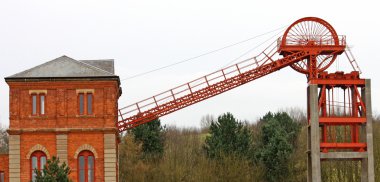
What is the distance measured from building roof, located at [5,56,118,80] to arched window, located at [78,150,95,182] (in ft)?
14.3

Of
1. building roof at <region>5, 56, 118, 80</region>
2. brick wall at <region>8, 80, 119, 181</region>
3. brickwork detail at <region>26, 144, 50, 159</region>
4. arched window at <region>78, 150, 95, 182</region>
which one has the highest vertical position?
building roof at <region>5, 56, 118, 80</region>

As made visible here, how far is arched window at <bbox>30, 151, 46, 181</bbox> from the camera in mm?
47312

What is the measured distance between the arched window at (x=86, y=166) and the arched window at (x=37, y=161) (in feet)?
6.72

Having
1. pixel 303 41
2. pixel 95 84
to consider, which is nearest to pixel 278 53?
pixel 303 41

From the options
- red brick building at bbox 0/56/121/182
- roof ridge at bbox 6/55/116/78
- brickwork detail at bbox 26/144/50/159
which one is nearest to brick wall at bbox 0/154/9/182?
red brick building at bbox 0/56/121/182

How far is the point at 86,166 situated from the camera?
155 ft

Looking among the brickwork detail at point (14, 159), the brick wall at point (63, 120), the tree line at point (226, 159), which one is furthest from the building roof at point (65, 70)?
the tree line at point (226, 159)

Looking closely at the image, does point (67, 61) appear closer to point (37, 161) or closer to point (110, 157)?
point (37, 161)

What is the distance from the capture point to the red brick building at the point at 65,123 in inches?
1860

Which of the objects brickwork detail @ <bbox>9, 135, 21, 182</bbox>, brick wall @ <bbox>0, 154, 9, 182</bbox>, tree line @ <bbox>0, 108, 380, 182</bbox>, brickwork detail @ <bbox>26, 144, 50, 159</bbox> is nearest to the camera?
brickwork detail @ <bbox>9, 135, 21, 182</bbox>

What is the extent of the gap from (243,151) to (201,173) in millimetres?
9714

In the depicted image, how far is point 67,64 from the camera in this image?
48.6m

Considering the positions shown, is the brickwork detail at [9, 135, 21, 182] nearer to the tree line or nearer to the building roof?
the building roof

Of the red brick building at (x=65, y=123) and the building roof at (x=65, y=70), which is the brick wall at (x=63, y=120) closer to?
the red brick building at (x=65, y=123)
